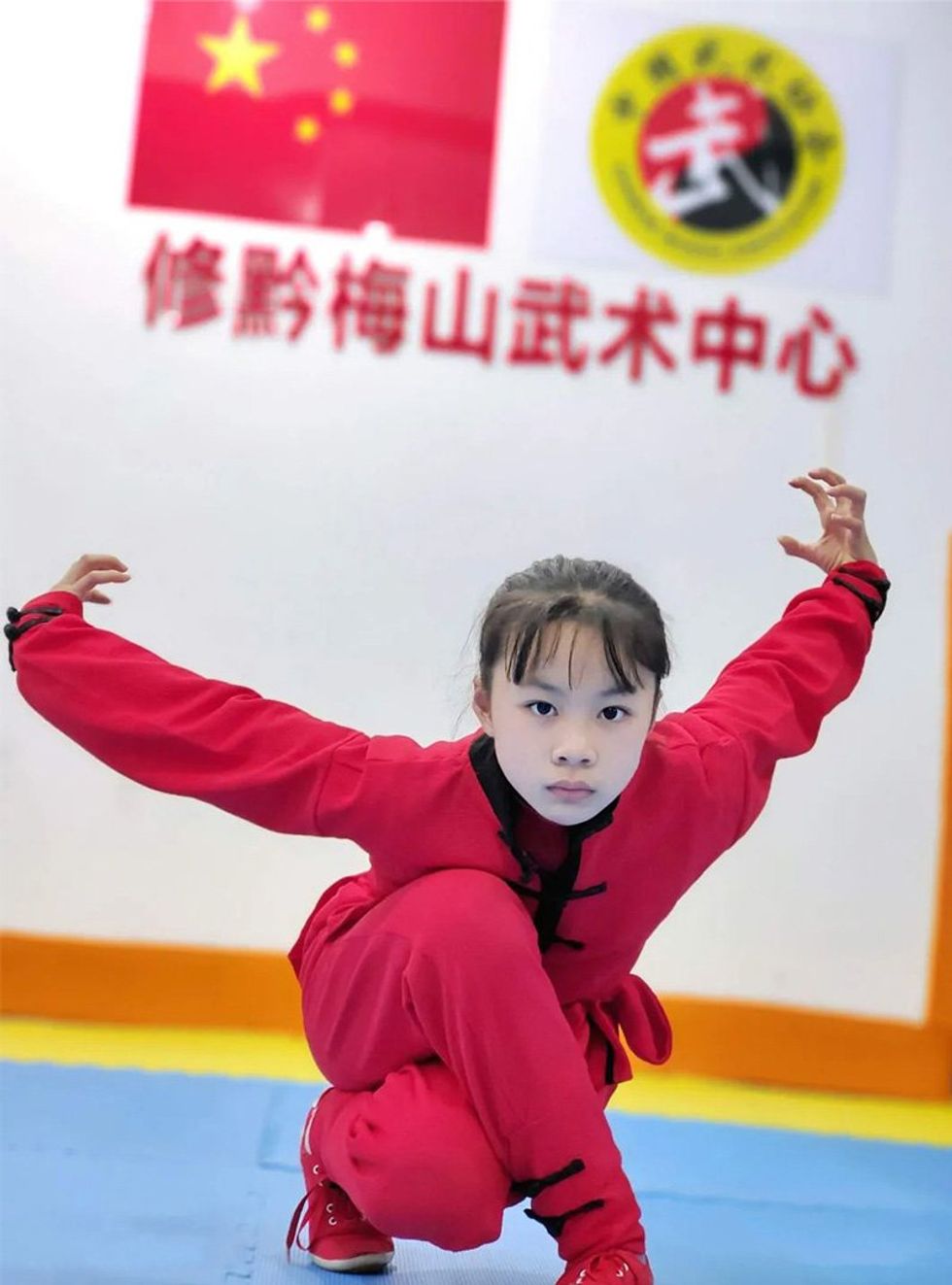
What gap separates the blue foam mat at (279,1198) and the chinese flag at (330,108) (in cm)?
138

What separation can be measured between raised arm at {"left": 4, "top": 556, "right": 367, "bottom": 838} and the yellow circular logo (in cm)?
146

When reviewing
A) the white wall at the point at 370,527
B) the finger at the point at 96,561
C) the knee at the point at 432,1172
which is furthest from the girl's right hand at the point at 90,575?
the white wall at the point at 370,527

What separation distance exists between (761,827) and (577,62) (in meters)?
1.30

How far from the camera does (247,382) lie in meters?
2.34

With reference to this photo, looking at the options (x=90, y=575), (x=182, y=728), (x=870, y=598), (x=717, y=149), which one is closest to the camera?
(x=182, y=728)

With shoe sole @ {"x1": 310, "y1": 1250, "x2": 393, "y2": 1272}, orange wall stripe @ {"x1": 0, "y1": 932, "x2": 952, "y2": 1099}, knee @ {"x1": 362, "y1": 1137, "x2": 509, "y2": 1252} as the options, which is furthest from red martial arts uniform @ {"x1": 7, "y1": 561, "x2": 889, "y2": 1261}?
orange wall stripe @ {"x1": 0, "y1": 932, "x2": 952, "y2": 1099}

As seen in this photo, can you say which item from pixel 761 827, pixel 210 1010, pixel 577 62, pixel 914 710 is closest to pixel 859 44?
pixel 577 62

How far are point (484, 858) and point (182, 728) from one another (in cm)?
27

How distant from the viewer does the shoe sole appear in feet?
4.13

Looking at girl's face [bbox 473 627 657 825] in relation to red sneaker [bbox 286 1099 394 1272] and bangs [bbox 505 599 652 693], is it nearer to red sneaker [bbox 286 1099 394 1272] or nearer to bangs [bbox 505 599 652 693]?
bangs [bbox 505 599 652 693]

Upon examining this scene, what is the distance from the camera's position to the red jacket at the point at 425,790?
119 cm

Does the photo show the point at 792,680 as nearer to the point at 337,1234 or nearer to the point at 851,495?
the point at 851,495

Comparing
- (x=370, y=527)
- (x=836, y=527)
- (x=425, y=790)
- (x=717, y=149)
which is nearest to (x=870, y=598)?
(x=836, y=527)

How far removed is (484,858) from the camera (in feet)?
3.93
